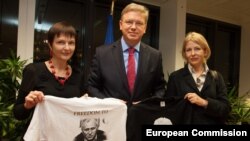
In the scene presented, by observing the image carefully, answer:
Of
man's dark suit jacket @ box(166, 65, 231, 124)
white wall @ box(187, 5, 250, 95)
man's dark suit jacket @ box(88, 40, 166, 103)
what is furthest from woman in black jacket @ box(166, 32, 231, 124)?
white wall @ box(187, 5, 250, 95)

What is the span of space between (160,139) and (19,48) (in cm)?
208

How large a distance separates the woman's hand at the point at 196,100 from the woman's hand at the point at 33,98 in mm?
971

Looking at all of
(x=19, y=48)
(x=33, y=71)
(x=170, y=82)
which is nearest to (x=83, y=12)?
(x=19, y=48)

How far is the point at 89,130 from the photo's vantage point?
1.69 meters

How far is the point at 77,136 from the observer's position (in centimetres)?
168

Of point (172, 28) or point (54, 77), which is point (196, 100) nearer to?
point (54, 77)

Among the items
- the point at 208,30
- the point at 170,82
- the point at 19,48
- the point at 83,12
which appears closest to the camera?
the point at 170,82

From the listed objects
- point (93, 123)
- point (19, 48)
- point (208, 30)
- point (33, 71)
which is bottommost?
point (93, 123)

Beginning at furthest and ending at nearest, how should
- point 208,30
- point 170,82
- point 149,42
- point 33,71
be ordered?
point 208,30 < point 149,42 < point 170,82 < point 33,71

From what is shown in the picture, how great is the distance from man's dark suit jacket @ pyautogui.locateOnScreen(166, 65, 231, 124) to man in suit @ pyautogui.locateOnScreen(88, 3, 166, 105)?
0.20m

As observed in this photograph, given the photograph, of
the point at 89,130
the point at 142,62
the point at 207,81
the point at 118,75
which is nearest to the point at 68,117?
the point at 89,130

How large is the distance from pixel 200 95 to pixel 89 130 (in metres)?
0.84

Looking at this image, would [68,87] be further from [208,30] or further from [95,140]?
[208,30]

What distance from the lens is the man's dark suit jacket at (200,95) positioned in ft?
6.54
